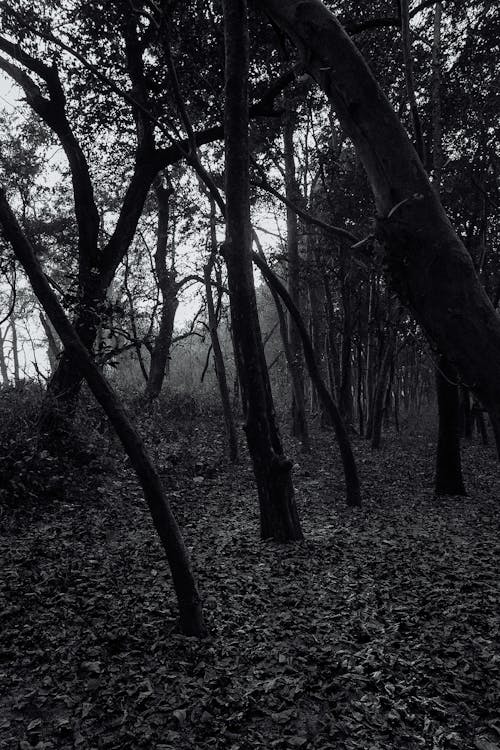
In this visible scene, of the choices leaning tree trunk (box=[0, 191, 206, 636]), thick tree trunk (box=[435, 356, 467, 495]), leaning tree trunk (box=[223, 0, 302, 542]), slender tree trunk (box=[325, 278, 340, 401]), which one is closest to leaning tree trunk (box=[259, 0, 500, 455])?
leaning tree trunk (box=[0, 191, 206, 636])

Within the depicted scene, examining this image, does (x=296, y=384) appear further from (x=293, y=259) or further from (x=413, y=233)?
(x=413, y=233)

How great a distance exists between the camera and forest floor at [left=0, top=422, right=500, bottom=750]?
3271 millimetres

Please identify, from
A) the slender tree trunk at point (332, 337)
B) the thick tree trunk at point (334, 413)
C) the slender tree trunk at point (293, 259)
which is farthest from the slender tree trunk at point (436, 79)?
the slender tree trunk at point (332, 337)

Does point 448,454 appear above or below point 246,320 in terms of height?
below

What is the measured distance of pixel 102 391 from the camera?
373 cm

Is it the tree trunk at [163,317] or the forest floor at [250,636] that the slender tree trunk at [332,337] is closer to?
the tree trunk at [163,317]

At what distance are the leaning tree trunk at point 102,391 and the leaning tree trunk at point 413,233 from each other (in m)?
2.62

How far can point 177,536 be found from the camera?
410cm

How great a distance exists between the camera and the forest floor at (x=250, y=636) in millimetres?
3271

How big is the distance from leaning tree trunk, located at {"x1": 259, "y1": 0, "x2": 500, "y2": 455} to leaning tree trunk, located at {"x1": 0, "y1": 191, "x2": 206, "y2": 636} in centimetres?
262

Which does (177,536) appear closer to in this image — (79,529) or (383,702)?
(383,702)

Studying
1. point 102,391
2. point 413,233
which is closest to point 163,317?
point 102,391

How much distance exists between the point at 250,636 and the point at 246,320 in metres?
3.75

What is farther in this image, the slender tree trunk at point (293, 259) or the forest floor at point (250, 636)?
the slender tree trunk at point (293, 259)
